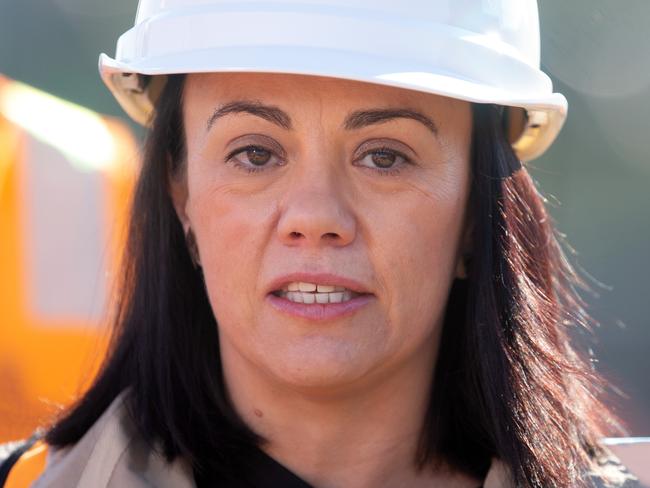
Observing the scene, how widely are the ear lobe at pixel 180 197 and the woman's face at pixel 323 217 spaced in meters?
0.24

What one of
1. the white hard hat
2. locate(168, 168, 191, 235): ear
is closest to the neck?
locate(168, 168, 191, 235): ear

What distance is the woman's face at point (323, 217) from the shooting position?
7.10 ft

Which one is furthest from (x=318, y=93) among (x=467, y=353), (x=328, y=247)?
(x=467, y=353)

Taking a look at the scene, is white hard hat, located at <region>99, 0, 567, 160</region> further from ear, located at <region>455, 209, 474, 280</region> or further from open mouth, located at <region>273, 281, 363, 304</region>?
open mouth, located at <region>273, 281, 363, 304</region>

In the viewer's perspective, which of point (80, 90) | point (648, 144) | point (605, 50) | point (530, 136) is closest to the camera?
point (530, 136)

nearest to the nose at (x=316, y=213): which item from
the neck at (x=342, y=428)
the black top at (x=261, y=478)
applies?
the neck at (x=342, y=428)

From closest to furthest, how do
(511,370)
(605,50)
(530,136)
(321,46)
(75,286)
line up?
(321,46), (511,370), (530,136), (75,286), (605,50)

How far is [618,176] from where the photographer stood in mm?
6973

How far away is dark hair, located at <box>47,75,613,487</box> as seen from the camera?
2402mm

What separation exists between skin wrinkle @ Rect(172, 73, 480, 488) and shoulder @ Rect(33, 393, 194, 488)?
244 millimetres

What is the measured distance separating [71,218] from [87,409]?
1.03 metres

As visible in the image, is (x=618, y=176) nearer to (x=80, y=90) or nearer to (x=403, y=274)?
(x=80, y=90)

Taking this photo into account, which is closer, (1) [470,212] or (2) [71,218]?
(1) [470,212]

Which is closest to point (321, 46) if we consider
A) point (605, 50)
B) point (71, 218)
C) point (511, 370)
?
point (511, 370)
